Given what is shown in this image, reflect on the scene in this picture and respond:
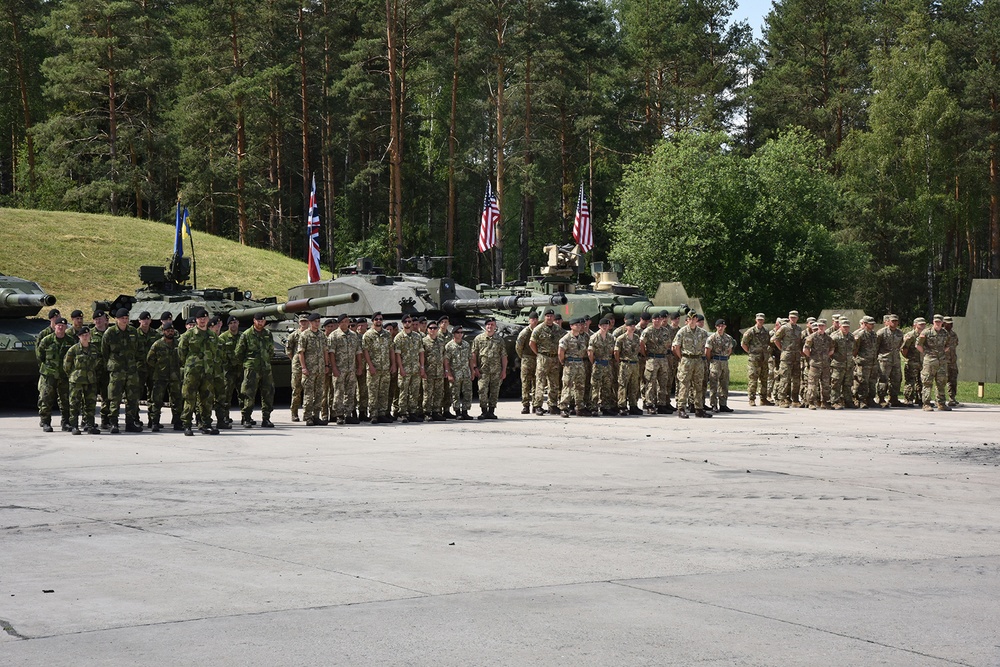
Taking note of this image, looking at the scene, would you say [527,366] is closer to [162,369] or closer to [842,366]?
[842,366]

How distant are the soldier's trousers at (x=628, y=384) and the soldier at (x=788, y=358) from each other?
9.77ft

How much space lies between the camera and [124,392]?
17234 millimetres

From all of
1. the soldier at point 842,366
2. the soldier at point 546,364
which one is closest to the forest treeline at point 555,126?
the soldier at point 842,366

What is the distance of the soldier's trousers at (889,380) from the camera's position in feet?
73.6

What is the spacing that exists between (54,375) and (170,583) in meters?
10.7

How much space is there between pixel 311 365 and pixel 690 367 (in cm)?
605

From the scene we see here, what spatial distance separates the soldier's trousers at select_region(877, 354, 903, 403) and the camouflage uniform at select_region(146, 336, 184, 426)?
39.8 ft

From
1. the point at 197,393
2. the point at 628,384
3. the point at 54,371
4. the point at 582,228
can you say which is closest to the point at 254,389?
the point at 197,393

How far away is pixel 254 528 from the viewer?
892 centimetres

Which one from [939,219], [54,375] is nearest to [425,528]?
[54,375]

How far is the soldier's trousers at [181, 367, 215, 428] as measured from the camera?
54.5ft

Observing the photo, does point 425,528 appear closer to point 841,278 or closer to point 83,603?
point 83,603

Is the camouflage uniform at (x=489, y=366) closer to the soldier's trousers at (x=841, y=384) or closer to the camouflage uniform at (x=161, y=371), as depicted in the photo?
the camouflage uniform at (x=161, y=371)

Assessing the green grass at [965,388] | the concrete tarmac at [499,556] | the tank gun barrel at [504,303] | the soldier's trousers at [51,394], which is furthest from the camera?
the green grass at [965,388]
